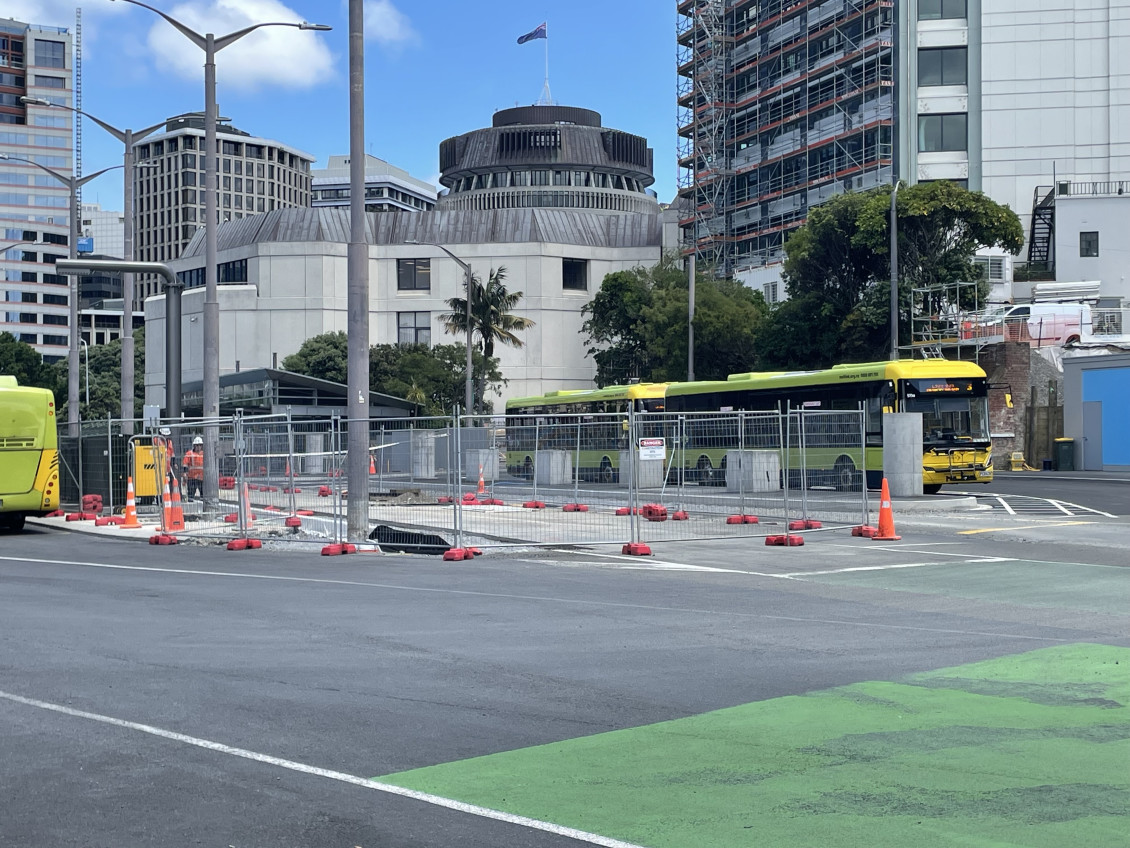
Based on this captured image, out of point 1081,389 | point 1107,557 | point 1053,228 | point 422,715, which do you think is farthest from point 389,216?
point 422,715

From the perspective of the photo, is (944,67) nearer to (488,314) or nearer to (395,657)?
(488,314)

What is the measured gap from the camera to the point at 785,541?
1942 centimetres

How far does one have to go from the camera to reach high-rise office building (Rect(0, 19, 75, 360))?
16125 cm

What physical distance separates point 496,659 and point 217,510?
44.7 ft

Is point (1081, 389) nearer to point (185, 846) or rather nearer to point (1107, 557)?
point (1107, 557)

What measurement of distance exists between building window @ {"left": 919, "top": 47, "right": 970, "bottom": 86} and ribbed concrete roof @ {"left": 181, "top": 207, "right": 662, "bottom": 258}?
35056mm

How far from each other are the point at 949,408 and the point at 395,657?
2373cm

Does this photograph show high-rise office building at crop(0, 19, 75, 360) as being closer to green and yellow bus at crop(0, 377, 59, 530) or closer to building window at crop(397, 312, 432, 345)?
building window at crop(397, 312, 432, 345)

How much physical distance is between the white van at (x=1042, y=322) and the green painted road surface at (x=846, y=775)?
47805 mm

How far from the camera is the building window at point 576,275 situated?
105188 millimetres

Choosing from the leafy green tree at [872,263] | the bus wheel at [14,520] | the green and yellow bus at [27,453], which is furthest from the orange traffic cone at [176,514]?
the leafy green tree at [872,263]

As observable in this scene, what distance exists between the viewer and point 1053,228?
71.1 metres

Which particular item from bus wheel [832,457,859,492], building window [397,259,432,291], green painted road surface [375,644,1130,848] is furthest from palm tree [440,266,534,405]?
green painted road surface [375,644,1130,848]

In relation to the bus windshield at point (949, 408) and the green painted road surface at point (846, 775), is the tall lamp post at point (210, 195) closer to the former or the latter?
the bus windshield at point (949, 408)
